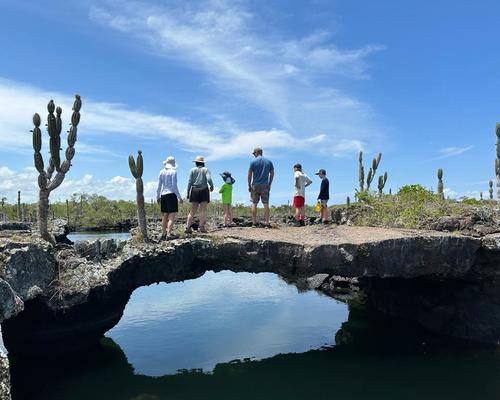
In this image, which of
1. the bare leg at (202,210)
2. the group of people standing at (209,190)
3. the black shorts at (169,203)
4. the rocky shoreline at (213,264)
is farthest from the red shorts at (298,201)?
the black shorts at (169,203)

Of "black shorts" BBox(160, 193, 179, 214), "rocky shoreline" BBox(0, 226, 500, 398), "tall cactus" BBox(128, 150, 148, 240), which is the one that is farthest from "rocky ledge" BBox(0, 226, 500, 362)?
"black shorts" BBox(160, 193, 179, 214)

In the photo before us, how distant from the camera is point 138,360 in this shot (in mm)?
15883

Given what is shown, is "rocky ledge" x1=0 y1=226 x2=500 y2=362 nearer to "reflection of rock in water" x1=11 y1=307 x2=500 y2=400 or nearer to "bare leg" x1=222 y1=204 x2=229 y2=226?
"bare leg" x1=222 y1=204 x2=229 y2=226

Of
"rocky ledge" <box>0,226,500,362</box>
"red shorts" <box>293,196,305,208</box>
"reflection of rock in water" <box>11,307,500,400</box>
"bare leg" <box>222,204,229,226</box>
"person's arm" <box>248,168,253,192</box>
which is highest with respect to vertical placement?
"person's arm" <box>248,168,253,192</box>

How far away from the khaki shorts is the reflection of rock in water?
5.33 metres

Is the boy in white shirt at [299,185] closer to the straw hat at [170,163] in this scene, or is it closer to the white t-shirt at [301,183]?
the white t-shirt at [301,183]

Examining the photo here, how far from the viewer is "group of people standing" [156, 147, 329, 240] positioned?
13.5 metres

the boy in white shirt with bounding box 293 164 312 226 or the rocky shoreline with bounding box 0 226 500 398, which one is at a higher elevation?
the boy in white shirt with bounding box 293 164 312 226

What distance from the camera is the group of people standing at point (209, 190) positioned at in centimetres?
1354

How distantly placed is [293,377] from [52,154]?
10143mm

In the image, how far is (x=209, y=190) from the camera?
46.1 feet

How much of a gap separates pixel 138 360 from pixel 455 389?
970 cm

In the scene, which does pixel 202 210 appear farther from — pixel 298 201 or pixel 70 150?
pixel 70 150

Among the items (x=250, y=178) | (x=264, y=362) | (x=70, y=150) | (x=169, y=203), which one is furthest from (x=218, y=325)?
(x=70, y=150)
